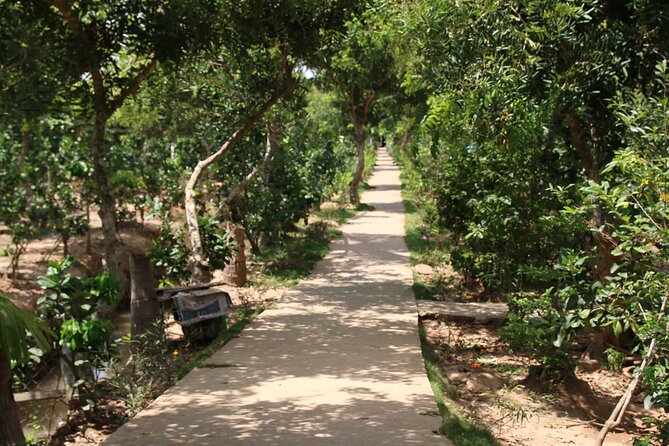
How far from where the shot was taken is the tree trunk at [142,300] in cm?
810

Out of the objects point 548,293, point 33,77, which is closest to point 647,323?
point 548,293

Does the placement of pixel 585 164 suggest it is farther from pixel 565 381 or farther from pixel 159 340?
pixel 159 340

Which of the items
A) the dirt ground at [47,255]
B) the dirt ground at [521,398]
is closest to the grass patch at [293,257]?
the dirt ground at [47,255]

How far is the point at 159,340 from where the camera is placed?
7.55 meters

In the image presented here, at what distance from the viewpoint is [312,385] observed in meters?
6.80

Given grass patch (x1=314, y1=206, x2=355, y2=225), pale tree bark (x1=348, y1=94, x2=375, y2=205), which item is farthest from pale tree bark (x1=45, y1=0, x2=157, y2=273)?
pale tree bark (x1=348, y1=94, x2=375, y2=205)

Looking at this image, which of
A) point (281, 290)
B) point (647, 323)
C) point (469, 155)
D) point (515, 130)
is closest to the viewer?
point (647, 323)

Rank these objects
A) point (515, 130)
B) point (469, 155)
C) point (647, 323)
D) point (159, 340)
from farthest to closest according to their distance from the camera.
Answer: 1. point (469, 155)
2. point (159, 340)
3. point (515, 130)
4. point (647, 323)

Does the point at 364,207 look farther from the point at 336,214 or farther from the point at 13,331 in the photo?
the point at 13,331

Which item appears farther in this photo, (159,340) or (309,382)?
(159,340)

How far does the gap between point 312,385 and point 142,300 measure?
8.15 ft

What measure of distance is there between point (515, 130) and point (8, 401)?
435cm

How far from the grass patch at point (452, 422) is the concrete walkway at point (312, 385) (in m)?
0.10

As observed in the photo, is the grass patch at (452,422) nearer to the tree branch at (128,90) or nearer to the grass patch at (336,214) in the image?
the tree branch at (128,90)
